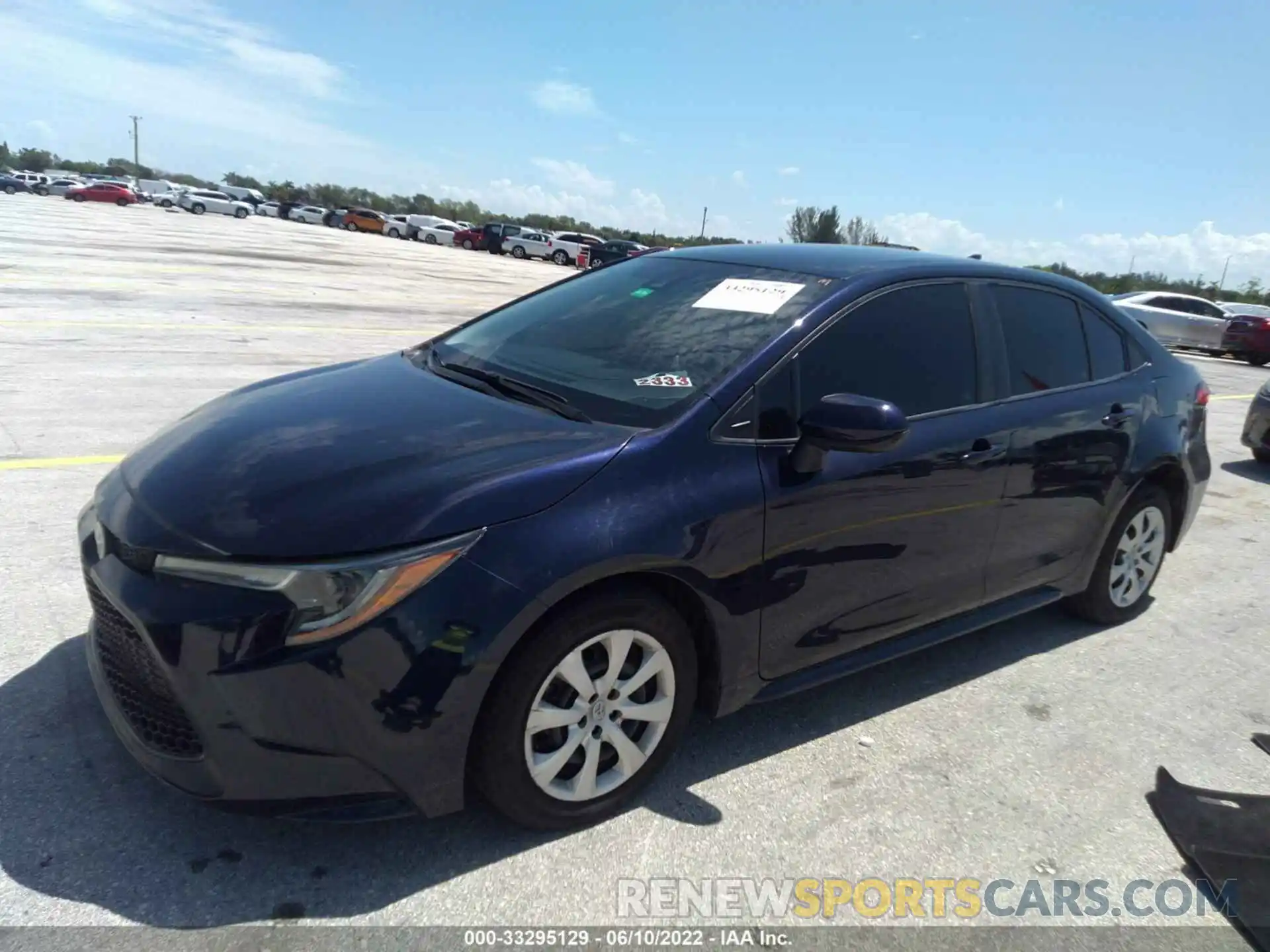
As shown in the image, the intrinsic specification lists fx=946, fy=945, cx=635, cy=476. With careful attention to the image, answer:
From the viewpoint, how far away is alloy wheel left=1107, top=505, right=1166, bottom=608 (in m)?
4.57

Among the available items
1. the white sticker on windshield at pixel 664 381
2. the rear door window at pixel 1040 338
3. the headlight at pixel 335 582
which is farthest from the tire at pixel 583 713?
the rear door window at pixel 1040 338

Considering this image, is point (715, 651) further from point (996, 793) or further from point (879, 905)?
point (996, 793)

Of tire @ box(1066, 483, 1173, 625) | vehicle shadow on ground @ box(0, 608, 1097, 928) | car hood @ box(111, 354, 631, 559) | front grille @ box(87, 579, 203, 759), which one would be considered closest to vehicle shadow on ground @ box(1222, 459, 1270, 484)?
tire @ box(1066, 483, 1173, 625)

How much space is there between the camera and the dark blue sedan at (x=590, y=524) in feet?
7.57

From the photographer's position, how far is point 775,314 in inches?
128

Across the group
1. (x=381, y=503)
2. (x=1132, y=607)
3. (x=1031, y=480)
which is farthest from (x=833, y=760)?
(x=1132, y=607)

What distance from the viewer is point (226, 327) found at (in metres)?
11.5

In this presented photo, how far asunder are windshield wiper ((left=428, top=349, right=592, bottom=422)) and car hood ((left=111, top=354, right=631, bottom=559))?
5 cm

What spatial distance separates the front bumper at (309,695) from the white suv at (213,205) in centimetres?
6859

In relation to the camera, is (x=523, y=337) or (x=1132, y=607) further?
(x=1132, y=607)

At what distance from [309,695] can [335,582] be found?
27cm

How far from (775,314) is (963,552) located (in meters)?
1.21

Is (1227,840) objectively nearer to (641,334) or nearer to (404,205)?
(641,334)

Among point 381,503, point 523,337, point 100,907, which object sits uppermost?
point 523,337
